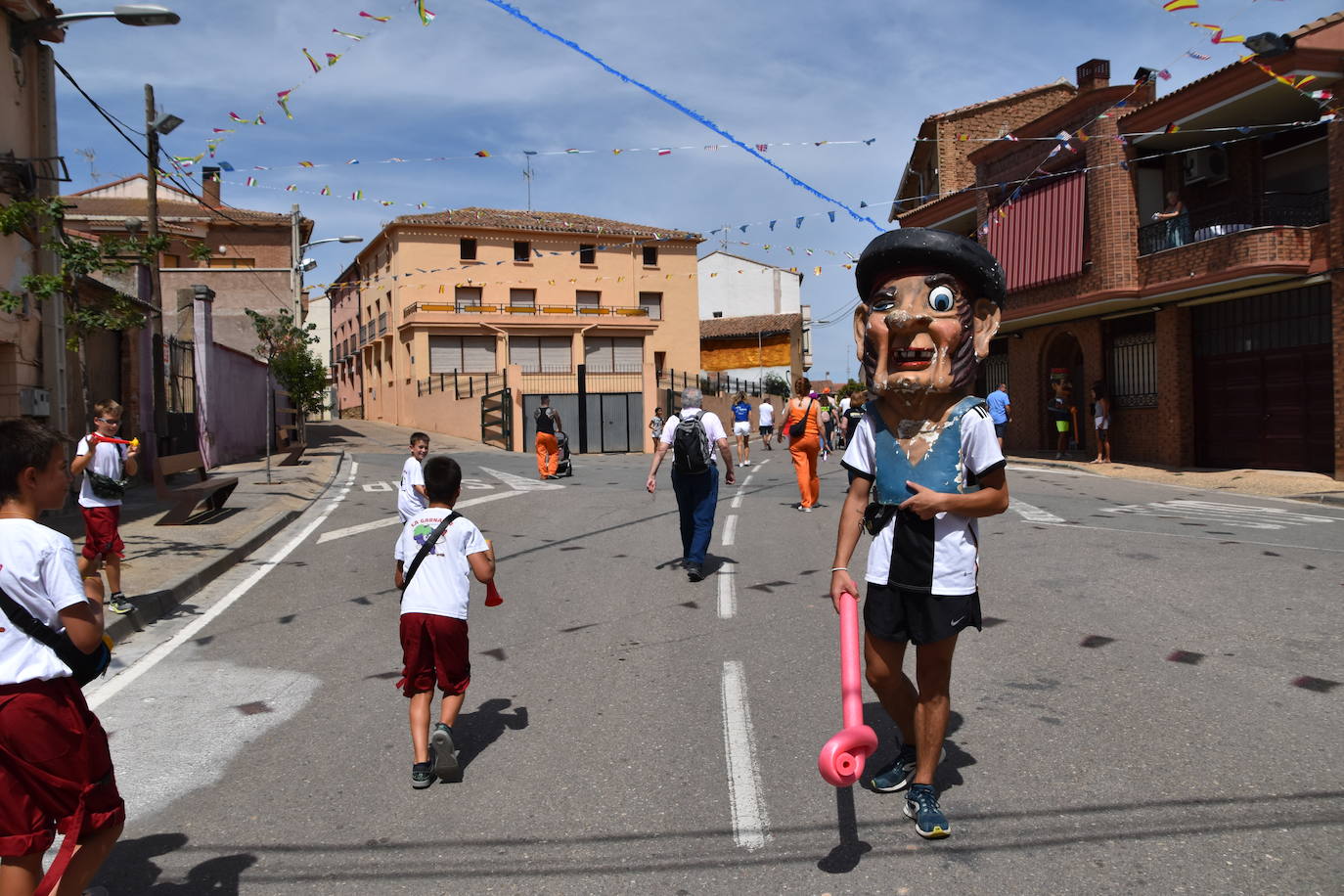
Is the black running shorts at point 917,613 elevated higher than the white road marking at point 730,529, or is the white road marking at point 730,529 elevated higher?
the black running shorts at point 917,613

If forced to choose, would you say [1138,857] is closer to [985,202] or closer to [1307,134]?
[1307,134]

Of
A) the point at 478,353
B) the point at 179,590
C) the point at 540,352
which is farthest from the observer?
the point at 540,352

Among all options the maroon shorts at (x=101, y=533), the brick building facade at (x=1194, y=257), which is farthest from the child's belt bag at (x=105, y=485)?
the brick building facade at (x=1194, y=257)

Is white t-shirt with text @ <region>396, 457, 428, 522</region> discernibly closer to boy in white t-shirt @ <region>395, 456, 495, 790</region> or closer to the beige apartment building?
boy in white t-shirt @ <region>395, 456, 495, 790</region>

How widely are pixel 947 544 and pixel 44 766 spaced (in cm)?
282

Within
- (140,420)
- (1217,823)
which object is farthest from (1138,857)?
(140,420)

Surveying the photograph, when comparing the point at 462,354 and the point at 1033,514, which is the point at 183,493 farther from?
the point at 462,354

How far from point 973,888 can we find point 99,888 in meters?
2.76

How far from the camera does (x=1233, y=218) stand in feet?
64.1

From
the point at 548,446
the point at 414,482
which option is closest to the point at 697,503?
the point at 414,482

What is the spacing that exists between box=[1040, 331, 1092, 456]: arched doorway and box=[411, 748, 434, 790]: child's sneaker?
2305 centimetres

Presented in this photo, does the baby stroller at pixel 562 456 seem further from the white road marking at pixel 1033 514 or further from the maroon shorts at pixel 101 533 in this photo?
the maroon shorts at pixel 101 533

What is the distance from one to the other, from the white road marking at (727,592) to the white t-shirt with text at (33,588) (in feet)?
15.7

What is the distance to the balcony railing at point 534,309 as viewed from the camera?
144ft
